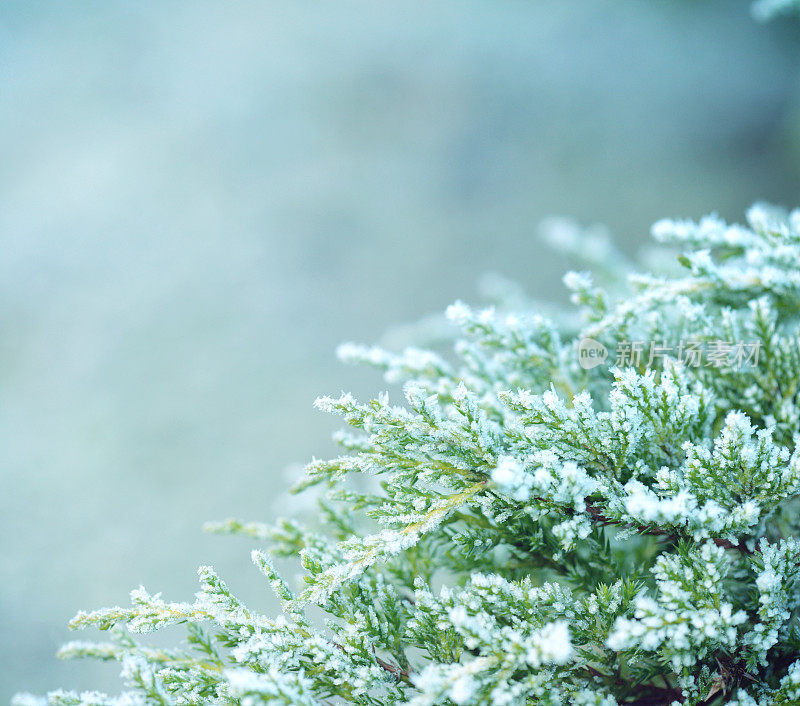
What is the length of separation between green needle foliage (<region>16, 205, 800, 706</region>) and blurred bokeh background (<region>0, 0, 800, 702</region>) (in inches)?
59.0

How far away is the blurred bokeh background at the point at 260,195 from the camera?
7.11 feet

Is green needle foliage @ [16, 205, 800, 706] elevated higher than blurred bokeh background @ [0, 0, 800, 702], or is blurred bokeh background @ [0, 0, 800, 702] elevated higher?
blurred bokeh background @ [0, 0, 800, 702]

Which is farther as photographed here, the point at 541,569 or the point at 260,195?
the point at 260,195

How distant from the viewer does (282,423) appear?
2303 mm

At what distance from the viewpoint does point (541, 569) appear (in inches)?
26.8

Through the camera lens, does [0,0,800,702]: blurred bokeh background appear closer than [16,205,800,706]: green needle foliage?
No

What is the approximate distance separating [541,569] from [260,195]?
8.36 ft

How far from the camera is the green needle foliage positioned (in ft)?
1.67

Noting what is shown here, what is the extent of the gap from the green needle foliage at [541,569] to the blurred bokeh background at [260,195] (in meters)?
1.50

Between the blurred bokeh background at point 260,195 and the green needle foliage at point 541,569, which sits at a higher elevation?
the blurred bokeh background at point 260,195

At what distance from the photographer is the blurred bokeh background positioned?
2168 millimetres

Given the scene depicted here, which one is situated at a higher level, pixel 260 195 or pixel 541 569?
pixel 260 195

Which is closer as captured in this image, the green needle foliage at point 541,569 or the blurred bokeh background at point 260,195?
the green needle foliage at point 541,569

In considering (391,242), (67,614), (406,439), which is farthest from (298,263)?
(406,439)
